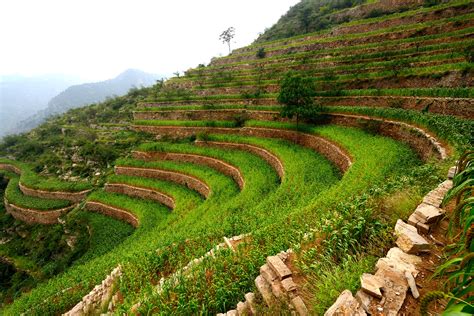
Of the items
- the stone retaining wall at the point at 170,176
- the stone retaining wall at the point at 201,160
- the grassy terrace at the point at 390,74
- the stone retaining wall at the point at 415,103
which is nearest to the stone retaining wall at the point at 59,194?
the stone retaining wall at the point at 170,176

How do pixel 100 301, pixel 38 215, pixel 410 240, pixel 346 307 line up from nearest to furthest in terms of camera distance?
pixel 346 307, pixel 410 240, pixel 100 301, pixel 38 215

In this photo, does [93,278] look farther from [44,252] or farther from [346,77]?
[346,77]

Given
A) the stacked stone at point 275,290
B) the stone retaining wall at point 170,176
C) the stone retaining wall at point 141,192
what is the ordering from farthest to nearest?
the stone retaining wall at point 141,192 < the stone retaining wall at point 170,176 < the stacked stone at point 275,290

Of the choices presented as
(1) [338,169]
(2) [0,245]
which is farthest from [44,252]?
(1) [338,169]

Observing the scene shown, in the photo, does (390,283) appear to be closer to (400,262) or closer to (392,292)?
(392,292)

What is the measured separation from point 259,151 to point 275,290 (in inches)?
646

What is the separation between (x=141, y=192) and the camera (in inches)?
869

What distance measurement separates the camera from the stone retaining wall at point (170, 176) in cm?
1927

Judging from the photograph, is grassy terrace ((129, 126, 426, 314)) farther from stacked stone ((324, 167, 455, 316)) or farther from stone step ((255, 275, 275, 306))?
stacked stone ((324, 167, 455, 316))

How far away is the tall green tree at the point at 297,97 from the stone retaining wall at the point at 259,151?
3.61 m

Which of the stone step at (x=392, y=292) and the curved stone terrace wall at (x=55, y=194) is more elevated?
the stone step at (x=392, y=292)

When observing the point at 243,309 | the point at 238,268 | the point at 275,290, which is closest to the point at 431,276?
the point at 275,290

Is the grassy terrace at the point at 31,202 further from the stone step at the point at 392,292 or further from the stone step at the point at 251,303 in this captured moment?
the stone step at the point at 392,292

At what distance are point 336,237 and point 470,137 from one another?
8825 millimetres
